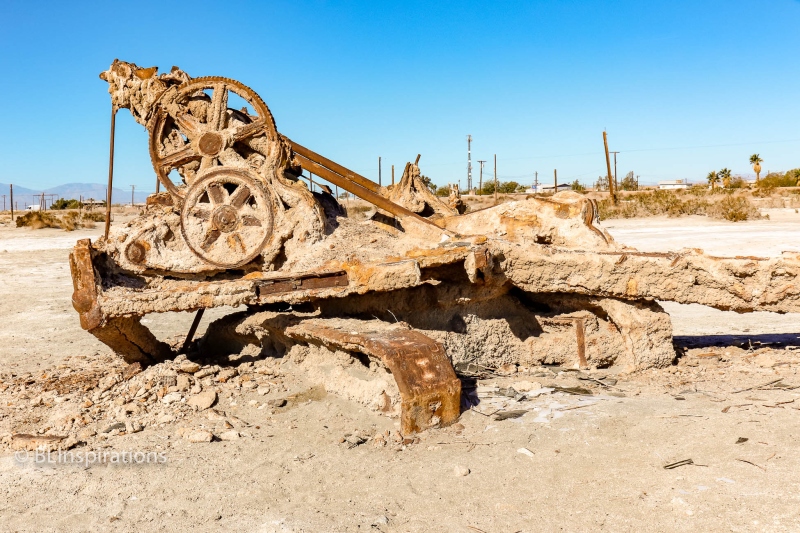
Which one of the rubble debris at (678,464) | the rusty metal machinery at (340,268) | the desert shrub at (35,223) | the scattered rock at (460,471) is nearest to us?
the rubble debris at (678,464)

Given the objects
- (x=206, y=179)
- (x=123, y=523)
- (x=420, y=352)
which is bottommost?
(x=123, y=523)

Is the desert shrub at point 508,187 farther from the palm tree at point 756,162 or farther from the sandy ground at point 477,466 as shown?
the sandy ground at point 477,466

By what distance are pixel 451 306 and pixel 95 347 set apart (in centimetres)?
474

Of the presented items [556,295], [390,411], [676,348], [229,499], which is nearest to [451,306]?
[556,295]

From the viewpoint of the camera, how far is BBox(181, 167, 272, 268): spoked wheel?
5797 millimetres

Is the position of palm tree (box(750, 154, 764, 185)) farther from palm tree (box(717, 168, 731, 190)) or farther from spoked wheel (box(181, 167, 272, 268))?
spoked wheel (box(181, 167, 272, 268))

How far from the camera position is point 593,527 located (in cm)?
321

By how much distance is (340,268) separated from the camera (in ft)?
17.8

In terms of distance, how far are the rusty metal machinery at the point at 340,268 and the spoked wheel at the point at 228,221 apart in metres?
0.01

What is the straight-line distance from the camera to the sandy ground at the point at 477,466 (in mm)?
3395

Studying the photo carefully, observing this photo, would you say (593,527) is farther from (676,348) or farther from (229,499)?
(676,348)

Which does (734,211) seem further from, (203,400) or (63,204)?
(63,204)

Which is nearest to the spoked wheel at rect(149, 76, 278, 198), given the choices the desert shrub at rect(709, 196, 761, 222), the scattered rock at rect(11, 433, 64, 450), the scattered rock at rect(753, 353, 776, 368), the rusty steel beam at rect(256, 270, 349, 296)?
the rusty steel beam at rect(256, 270, 349, 296)

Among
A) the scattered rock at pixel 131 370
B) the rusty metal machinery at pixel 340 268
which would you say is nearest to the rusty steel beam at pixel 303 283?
the rusty metal machinery at pixel 340 268
